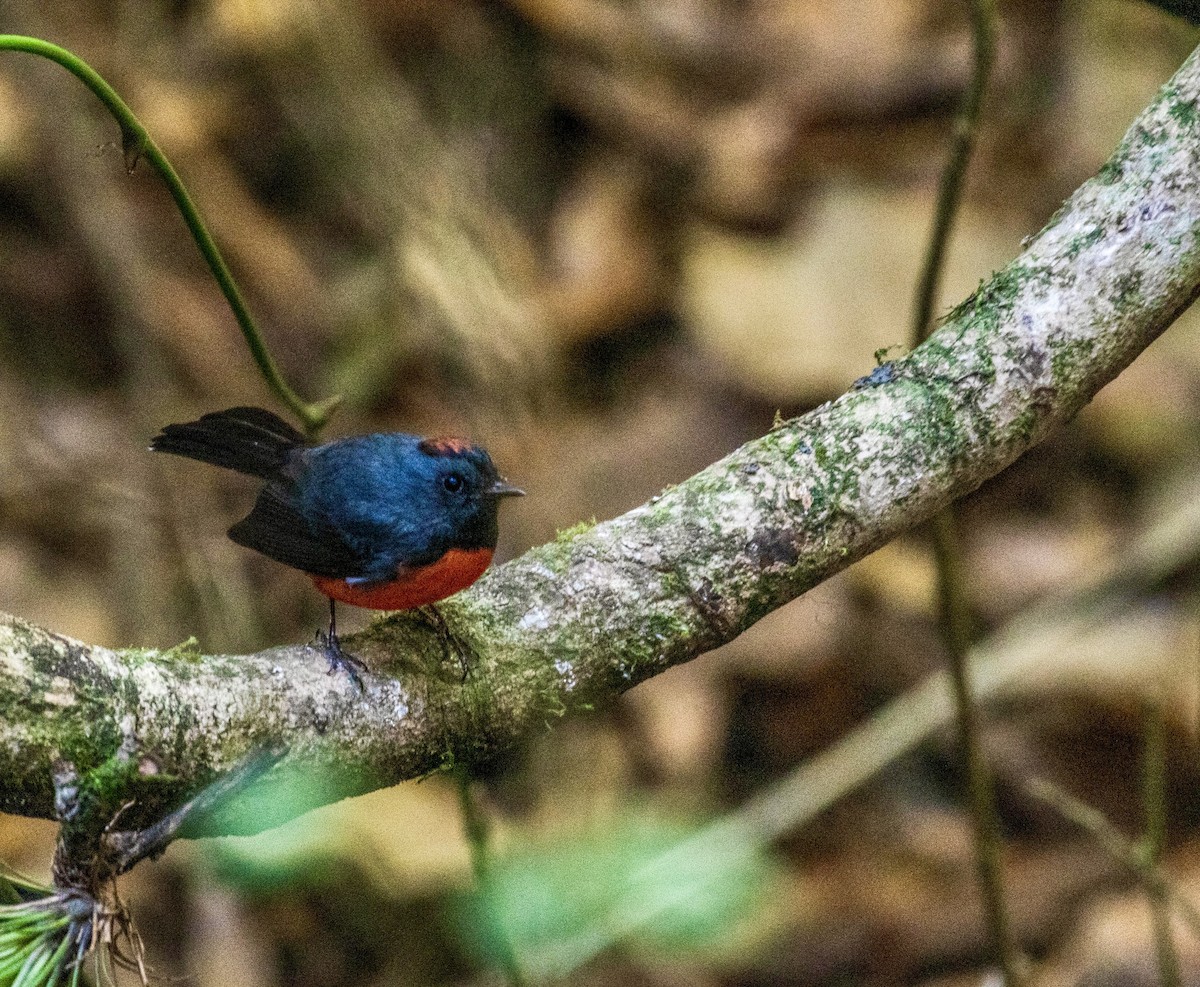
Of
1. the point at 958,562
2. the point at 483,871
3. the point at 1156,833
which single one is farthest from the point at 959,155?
the point at 483,871

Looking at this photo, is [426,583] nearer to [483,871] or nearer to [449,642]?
[449,642]

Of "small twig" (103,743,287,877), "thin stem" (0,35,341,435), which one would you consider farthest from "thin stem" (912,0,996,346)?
"small twig" (103,743,287,877)

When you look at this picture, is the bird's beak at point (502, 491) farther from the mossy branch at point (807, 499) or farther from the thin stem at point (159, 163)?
the mossy branch at point (807, 499)

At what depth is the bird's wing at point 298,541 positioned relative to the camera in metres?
2.45

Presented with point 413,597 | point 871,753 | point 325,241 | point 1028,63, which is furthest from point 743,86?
point 413,597

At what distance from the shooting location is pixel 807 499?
1.91 metres

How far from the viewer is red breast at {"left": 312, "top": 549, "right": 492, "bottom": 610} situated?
227 centimetres

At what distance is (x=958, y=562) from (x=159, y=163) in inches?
76.3

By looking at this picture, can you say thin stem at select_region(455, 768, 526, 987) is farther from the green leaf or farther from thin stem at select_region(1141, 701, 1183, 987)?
thin stem at select_region(1141, 701, 1183, 987)

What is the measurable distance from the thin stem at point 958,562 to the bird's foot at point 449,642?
1.09 meters

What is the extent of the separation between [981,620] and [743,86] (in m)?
2.97

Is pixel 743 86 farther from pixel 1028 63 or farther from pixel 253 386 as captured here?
pixel 253 386

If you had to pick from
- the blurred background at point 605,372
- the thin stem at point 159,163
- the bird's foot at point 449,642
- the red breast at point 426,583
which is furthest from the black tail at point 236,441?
the blurred background at point 605,372

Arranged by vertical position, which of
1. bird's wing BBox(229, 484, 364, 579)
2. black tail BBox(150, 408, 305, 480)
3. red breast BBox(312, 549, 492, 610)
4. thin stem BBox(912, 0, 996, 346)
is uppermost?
thin stem BBox(912, 0, 996, 346)
